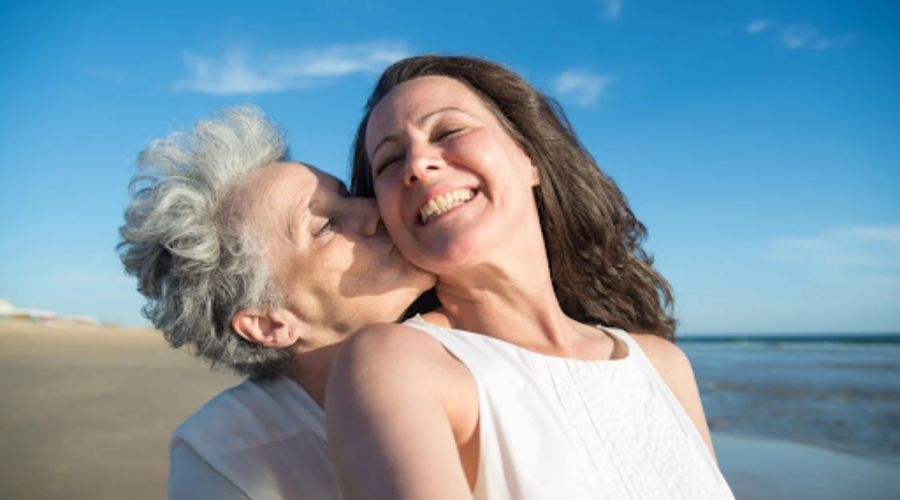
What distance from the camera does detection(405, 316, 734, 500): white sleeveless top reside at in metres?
1.73

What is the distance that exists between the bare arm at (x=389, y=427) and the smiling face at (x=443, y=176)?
507 mm

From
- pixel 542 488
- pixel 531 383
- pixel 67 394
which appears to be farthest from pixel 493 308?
pixel 67 394

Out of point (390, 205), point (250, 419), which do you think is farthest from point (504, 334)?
point (250, 419)

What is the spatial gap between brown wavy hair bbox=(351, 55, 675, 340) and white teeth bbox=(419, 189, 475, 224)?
1.52 ft

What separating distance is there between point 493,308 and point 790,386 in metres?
12.0

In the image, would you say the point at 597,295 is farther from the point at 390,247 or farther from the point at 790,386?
the point at 790,386

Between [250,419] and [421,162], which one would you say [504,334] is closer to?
[421,162]

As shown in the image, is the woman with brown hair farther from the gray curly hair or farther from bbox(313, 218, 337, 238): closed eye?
the gray curly hair

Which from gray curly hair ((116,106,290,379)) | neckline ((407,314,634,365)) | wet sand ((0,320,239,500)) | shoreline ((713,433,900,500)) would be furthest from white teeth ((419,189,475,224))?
wet sand ((0,320,239,500))

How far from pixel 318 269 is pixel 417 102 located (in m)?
0.65

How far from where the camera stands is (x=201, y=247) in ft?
7.36

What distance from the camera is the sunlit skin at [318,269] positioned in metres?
2.29

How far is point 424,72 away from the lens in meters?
2.44

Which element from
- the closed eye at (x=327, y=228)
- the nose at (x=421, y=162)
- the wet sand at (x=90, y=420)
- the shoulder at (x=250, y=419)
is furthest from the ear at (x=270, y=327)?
the wet sand at (x=90, y=420)
